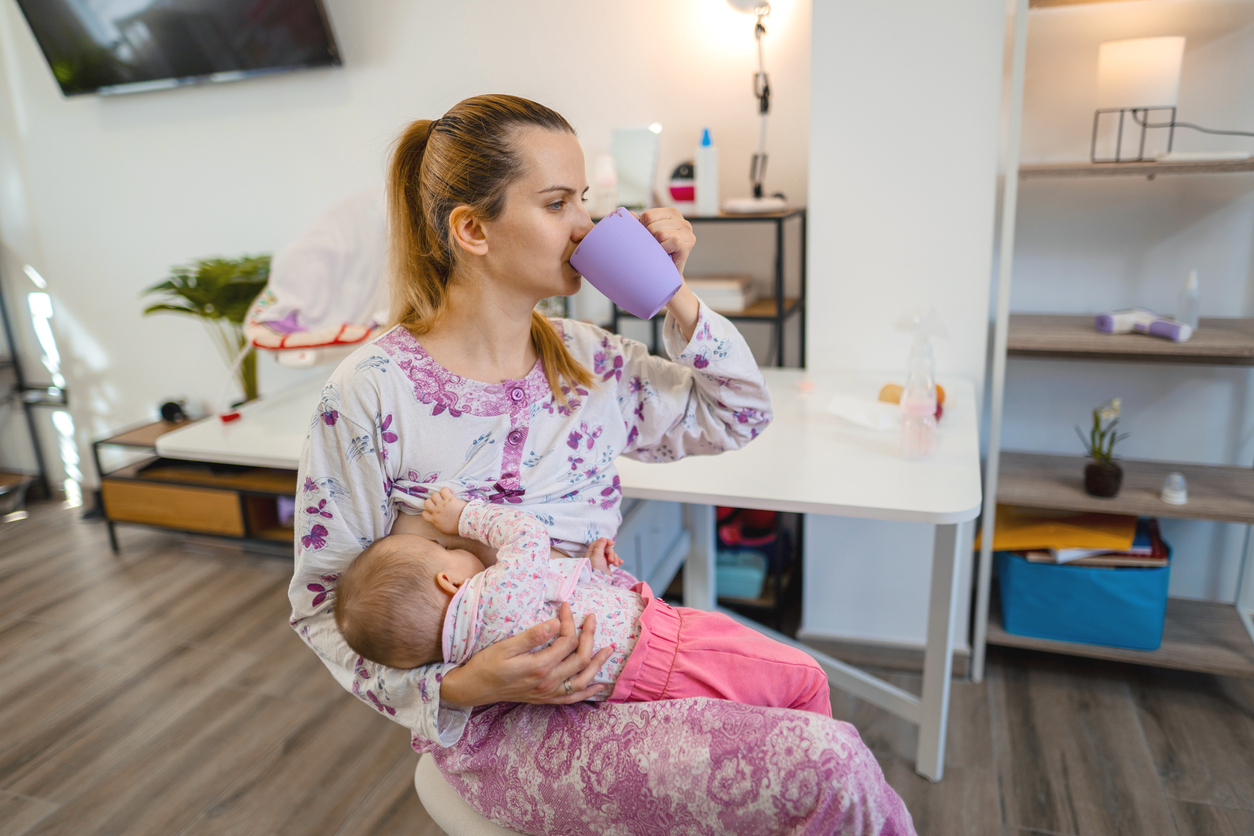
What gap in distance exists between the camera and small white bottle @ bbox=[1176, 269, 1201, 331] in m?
1.86

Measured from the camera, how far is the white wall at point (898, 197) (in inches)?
72.6

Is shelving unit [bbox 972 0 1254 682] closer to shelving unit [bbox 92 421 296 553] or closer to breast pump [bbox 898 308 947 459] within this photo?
breast pump [bbox 898 308 947 459]

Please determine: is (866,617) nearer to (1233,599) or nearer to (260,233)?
(1233,599)

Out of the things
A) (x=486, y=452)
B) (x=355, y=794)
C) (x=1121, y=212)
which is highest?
(x=1121, y=212)

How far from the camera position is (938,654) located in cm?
166

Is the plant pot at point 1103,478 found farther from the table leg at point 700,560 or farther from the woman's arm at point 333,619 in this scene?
the woman's arm at point 333,619

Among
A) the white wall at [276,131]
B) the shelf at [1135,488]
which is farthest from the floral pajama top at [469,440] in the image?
the white wall at [276,131]

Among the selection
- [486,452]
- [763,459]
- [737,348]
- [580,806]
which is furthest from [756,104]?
[580,806]

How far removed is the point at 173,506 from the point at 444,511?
2.32 m

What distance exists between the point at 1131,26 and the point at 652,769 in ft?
6.56

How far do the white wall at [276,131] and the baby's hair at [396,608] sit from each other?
65.0 inches

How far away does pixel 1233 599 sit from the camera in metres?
2.16

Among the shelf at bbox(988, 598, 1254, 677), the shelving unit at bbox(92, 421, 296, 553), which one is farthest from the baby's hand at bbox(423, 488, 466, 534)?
the shelving unit at bbox(92, 421, 296, 553)

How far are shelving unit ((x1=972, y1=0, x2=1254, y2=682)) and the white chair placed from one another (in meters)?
1.42
